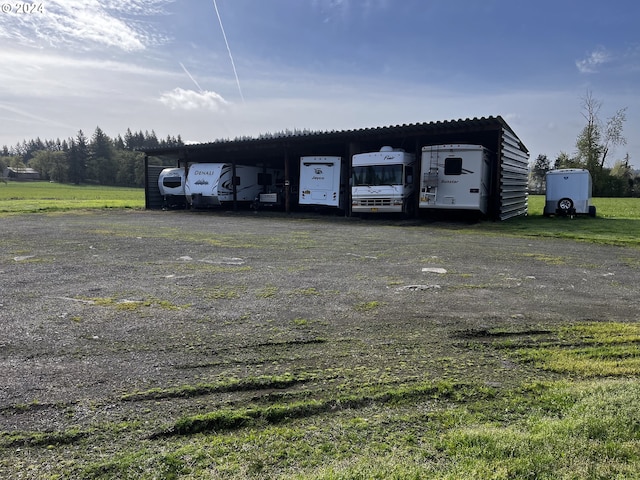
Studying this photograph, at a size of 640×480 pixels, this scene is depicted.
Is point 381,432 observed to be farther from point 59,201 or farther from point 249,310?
point 59,201

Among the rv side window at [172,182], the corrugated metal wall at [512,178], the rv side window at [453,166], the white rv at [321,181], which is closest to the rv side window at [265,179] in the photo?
the rv side window at [172,182]

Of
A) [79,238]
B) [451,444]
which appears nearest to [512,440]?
[451,444]

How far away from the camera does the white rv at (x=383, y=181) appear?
17.9 m

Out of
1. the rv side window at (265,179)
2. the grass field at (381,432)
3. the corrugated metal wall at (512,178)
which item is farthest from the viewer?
the rv side window at (265,179)

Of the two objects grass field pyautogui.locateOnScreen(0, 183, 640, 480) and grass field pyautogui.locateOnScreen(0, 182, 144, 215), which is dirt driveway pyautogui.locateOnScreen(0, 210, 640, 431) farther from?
grass field pyautogui.locateOnScreen(0, 182, 144, 215)

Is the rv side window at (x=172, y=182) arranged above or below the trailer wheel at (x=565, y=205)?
above

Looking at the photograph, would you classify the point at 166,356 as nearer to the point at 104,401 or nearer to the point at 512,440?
the point at 104,401

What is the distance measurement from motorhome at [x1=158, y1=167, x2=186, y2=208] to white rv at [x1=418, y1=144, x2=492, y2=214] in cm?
1670

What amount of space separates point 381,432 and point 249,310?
258 centimetres

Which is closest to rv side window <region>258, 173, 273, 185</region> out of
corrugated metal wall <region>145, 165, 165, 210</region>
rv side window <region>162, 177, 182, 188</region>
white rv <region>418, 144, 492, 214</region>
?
rv side window <region>162, 177, 182, 188</region>

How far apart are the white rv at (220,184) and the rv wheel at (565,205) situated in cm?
1485

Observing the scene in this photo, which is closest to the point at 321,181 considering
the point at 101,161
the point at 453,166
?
the point at 453,166

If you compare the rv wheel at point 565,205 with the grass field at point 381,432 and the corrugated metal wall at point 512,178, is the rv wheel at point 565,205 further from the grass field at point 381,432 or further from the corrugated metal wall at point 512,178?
the grass field at point 381,432

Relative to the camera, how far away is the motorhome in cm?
2778
